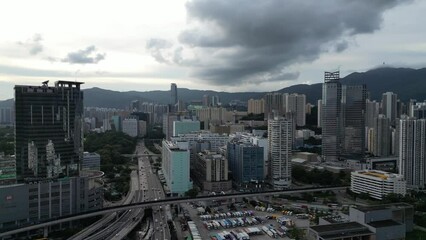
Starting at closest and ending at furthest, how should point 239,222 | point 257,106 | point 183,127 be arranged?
point 239,222, point 183,127, point 257,106

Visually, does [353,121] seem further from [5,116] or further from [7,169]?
[5,116]

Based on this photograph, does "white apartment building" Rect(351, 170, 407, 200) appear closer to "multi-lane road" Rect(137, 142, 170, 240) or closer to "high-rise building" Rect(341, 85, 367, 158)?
"multi-lane road" Rect(137, 142, 170, 240)

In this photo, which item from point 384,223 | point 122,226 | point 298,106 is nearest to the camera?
point 384,223

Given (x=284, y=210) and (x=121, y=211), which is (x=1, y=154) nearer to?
(x=121, y=211)

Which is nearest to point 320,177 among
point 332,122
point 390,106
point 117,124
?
point 332,122

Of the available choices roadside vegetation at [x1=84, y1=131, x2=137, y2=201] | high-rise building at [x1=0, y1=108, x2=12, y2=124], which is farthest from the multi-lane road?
high-rise building at [x1=0, y1=108, x2=12, y2=124]

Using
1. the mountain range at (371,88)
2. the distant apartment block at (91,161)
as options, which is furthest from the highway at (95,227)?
the mountain range at (371,88)
